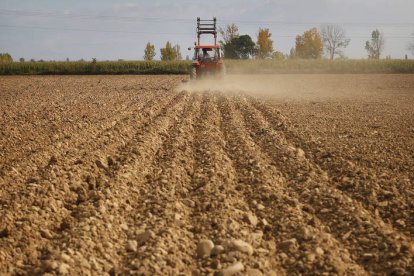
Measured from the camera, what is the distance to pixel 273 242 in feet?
12.6

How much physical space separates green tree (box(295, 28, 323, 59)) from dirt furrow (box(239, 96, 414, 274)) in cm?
6542

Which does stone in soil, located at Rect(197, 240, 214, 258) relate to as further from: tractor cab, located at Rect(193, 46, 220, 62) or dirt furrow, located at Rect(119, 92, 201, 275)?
tractor cab, located at Rect(193, 46, 220, 62)

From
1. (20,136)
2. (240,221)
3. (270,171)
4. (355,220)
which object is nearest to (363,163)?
(270,171)

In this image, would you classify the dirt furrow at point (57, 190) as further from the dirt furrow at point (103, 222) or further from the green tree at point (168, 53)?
the green tree at point (168, 53)

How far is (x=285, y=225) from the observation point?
13.6 feet

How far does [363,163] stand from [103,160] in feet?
12.3

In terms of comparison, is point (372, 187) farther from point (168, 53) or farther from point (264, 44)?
point (168, 53)

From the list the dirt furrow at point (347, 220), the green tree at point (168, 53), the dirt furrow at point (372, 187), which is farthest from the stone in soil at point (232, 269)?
the green tree at point (168, 53)

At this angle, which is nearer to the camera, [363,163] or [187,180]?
[187,180]

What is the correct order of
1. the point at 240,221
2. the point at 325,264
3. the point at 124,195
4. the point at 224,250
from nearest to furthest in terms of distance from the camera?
the point at 325,264, the point at 224,250, the point at 240,221, the point at 124,195

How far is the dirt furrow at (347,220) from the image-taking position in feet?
11.5

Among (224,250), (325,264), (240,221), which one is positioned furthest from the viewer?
(240,221)

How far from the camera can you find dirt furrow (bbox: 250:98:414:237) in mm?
4496

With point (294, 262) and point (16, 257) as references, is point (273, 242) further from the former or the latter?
point (16, 257)
